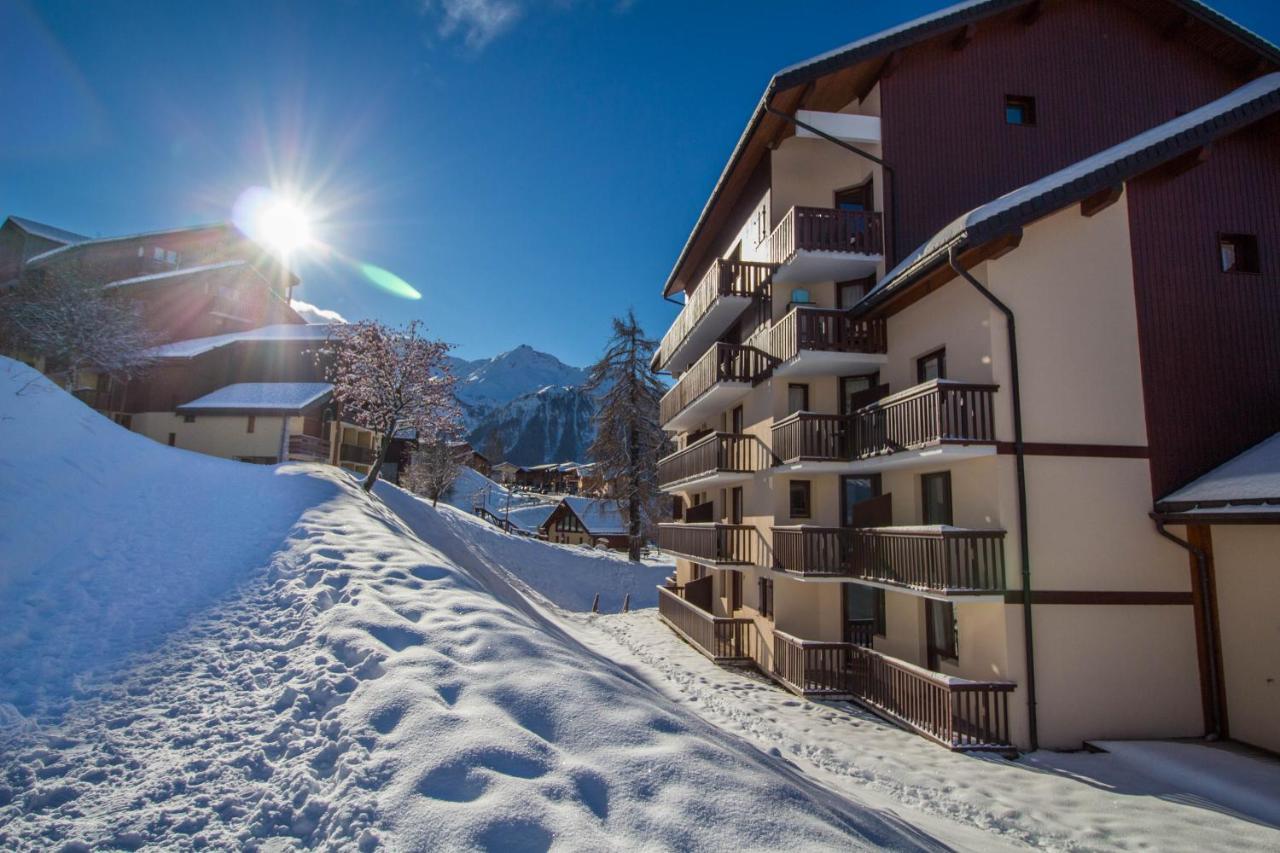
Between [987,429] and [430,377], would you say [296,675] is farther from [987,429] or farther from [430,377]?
[430,377]

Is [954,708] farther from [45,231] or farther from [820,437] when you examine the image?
[45,231]

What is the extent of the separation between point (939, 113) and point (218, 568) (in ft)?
62.0

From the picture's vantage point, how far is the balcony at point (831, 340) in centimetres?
1505

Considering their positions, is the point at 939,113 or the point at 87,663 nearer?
the point at 87,663

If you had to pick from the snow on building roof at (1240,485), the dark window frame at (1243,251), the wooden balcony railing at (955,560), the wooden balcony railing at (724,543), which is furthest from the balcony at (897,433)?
the dark window frame at (1243,251)

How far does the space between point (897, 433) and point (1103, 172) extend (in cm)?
633

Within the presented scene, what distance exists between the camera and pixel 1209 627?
11.5 meters

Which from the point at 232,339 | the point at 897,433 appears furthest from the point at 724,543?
the point at 232,339

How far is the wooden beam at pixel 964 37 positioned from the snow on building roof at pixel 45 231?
5963 cm

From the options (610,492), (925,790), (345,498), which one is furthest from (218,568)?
(610,492)

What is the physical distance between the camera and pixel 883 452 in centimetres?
1318

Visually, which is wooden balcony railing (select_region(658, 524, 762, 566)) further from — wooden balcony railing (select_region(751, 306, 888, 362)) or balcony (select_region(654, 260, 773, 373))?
balcony (select_region(654, 260, 773, 373))

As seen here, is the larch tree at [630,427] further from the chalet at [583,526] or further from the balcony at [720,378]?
the chalet at [583,526]

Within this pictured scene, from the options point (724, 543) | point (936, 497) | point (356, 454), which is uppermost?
point (356, 454)
